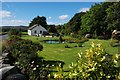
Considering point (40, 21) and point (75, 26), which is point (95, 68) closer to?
point (75, 26)

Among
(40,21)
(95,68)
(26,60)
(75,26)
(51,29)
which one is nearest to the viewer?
(95,68)

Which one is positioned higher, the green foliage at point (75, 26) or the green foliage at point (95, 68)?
the green foliage at point (75, 26)

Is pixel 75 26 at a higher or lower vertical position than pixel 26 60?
higher

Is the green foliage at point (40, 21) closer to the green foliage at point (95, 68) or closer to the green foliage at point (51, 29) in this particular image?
the green foliage at point (51, 29)

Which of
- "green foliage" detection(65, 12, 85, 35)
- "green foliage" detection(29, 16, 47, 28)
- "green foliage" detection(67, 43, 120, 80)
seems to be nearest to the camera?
"green foliage" detection(67, 43, 120, 80)

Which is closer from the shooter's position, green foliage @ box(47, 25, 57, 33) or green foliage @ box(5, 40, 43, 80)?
green foliage @ box(5, 40, 43, 80)

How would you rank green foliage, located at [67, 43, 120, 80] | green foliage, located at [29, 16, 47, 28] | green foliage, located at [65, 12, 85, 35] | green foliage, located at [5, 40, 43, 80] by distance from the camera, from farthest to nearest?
green foliage, located at [29, 16, 47, 28]
green foliage, located at [65, 12, 85, 35]
green foliage, located at [5, 40, 43, 80]
green foliage, located at [67, 43, 120, 80]

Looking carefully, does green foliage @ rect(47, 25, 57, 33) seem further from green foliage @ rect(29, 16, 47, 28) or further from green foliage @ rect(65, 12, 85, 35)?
green foliage @ rect(65, 12, 85, 35)

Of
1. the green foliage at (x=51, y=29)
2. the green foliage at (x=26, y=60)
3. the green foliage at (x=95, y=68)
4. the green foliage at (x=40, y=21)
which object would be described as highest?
the green foliage at (x=40, y=21)

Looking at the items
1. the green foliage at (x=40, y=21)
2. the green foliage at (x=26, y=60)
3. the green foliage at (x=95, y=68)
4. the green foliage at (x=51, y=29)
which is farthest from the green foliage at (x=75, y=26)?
the green foliage at (x=95, y=68)

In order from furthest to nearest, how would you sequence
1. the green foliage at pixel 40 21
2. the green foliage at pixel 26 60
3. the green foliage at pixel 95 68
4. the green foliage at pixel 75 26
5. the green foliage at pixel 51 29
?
the green foliage at pixel 40 21 < the green foliage at pixel 51 29 < the green foliage at pixel 75 26 < the green foliage at pixel 26 60 < the green foliage at pixel 95 68

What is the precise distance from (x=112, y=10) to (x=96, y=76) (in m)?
40.5

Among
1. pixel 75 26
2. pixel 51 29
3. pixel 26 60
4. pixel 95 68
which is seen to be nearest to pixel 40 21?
pixel 51 29

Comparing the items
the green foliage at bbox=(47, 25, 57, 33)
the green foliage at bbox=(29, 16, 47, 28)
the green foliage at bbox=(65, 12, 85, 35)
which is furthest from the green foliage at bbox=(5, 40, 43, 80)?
the green foliage at bbox=(29, 16, 47, 28)
